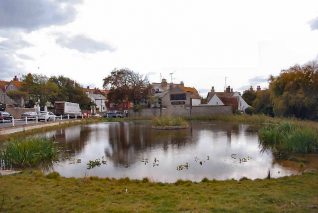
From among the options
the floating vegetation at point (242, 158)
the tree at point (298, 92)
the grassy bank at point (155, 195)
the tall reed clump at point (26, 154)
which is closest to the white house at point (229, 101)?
the tree at point (298, 92)

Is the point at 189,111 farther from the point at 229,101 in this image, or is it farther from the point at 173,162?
the point at 173,162

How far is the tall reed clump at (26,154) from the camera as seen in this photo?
12.8 m

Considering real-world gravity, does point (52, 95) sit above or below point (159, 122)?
above

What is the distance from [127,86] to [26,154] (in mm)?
53107

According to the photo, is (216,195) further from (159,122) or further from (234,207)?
(159,122)

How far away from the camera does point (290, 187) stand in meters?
8.10

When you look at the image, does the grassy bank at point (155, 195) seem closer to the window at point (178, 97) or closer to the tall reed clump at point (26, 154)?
the tall reed clump at point (26, 154)

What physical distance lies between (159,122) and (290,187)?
2598 cm

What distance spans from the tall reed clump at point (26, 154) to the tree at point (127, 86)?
165 ft

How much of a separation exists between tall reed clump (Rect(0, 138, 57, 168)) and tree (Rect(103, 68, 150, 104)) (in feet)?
165

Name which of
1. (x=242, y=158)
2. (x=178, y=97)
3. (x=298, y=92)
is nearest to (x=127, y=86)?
(x=178, y=97)

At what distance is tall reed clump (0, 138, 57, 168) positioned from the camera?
1277 cm

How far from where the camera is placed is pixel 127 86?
216ft

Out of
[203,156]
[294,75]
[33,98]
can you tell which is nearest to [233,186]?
[203,156]
